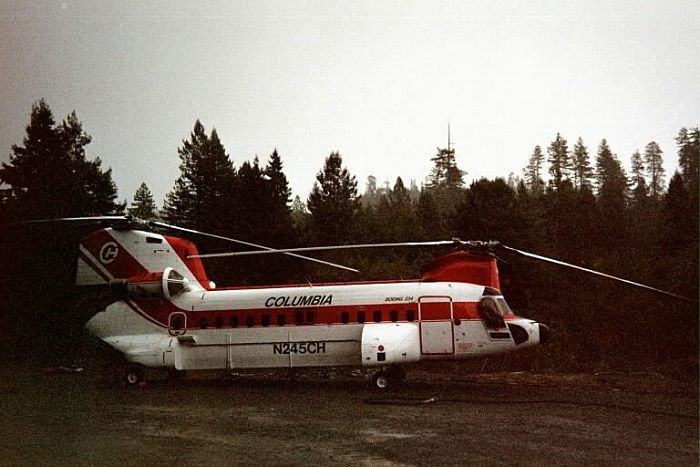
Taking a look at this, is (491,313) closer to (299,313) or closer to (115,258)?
(299,313)

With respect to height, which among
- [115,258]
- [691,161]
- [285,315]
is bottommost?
[285,315]

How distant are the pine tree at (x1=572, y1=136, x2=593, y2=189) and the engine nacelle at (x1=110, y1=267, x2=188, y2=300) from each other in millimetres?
47856

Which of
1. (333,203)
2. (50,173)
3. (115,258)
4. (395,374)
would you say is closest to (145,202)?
(333,203)

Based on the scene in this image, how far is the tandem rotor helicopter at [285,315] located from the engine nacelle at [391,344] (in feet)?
0.08

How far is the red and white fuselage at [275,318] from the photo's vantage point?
15367mm

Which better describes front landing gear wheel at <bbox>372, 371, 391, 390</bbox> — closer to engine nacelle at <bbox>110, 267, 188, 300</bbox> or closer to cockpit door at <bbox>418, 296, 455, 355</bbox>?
cockpit door at <bbox>418, 296, 455, 355</bbox>

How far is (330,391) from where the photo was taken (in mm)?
15828

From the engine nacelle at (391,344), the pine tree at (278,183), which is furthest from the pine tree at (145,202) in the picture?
the engine nacelle at (391,344)

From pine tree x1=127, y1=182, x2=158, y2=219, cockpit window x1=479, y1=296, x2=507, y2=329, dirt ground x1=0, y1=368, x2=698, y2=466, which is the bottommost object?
dirt ground x1=0, y1=368, x2=698, y2=466

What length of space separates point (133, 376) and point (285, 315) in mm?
4828

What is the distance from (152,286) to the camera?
17.5 meters

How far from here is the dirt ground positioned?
867 centimetres

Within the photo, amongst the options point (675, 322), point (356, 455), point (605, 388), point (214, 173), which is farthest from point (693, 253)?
point (214, 173)

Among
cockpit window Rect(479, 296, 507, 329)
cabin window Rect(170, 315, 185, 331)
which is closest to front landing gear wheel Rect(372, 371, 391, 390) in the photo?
cockpit window Rect(479, 296, 507, 329)
